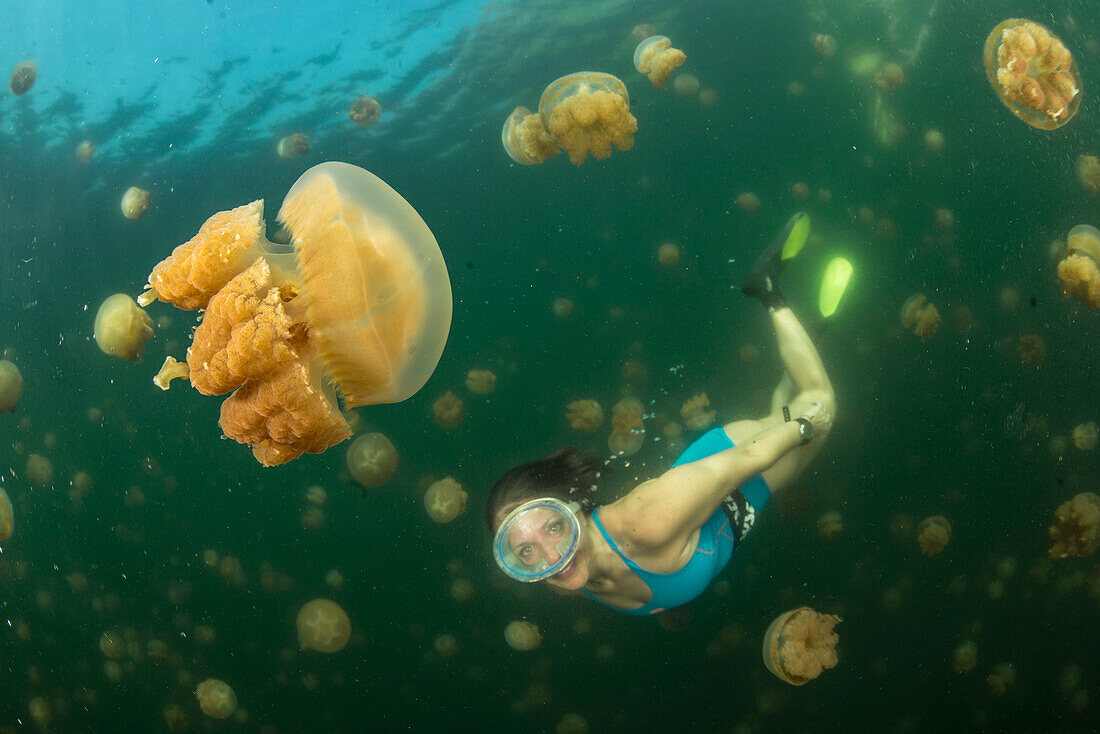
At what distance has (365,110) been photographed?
1121 cm

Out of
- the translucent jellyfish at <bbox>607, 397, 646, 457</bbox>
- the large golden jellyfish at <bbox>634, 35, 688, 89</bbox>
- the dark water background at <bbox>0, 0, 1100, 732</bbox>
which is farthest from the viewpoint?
the dark water background at <bbox>0, 0, 1100, 732</bbox>

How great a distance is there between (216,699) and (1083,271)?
939 centimetres

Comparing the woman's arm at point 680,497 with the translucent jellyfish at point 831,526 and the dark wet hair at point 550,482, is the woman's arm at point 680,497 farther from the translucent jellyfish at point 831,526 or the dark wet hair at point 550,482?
the translucent jellyfish at point 831,526

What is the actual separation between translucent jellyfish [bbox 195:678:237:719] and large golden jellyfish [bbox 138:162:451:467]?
636 cm

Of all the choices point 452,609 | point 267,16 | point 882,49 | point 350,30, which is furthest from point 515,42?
point 452,609

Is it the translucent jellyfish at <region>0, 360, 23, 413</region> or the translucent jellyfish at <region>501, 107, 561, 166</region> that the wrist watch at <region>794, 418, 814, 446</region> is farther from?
the translucent jellyfish at <region>0, 360, 23, 413</region>

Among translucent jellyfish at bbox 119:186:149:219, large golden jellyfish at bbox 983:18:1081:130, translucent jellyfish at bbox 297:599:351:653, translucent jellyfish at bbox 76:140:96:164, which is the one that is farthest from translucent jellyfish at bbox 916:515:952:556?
translucent jellyfish at bbox 76:140:96:164

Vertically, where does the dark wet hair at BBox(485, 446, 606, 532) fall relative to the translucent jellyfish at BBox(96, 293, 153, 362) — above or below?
below

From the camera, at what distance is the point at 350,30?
9469mm

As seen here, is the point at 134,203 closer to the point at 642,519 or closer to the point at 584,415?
the point at 584,415

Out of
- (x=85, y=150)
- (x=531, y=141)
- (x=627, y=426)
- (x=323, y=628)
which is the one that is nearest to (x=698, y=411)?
(x=627, y=426)

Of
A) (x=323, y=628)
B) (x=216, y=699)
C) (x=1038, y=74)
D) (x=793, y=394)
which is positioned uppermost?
(x=1038, y=74)

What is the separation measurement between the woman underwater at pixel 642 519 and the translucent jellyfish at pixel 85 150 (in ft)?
37.7

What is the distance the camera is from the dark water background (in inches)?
394
